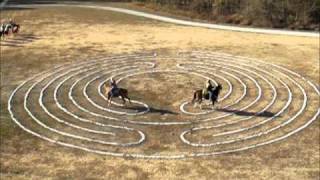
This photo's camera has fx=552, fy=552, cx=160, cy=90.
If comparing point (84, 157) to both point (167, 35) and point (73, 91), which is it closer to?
point (73, 91)

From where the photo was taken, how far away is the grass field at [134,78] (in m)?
26.3

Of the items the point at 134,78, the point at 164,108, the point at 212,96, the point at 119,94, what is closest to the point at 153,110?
the point at 164,108

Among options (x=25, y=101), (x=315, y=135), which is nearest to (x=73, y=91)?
(x=25, y=101)

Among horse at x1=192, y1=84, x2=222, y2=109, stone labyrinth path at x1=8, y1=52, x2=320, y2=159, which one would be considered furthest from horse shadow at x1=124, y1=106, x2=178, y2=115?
horse at x1=192, y1=84, x2=222, y2=109

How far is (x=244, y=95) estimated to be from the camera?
1398 inches

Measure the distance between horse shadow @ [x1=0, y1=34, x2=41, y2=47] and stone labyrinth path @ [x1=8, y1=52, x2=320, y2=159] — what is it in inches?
349

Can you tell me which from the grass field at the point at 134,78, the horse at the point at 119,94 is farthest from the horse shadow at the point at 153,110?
the grass field at the point at 134,78

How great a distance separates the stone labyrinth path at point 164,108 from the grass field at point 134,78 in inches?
16.2

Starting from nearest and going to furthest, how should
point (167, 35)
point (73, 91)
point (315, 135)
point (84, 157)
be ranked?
point (84, 157), point (315, 135), point (73, 91), point (167, 35)

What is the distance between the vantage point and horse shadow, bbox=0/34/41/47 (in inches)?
1923

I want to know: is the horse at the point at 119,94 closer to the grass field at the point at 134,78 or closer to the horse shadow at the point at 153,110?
the horse shadow at the point at 153,110

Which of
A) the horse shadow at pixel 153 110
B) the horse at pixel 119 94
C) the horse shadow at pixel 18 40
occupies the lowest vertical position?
the horse shadow at pixel 153 110

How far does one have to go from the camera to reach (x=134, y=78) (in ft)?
129

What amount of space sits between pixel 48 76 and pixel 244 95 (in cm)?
1426
